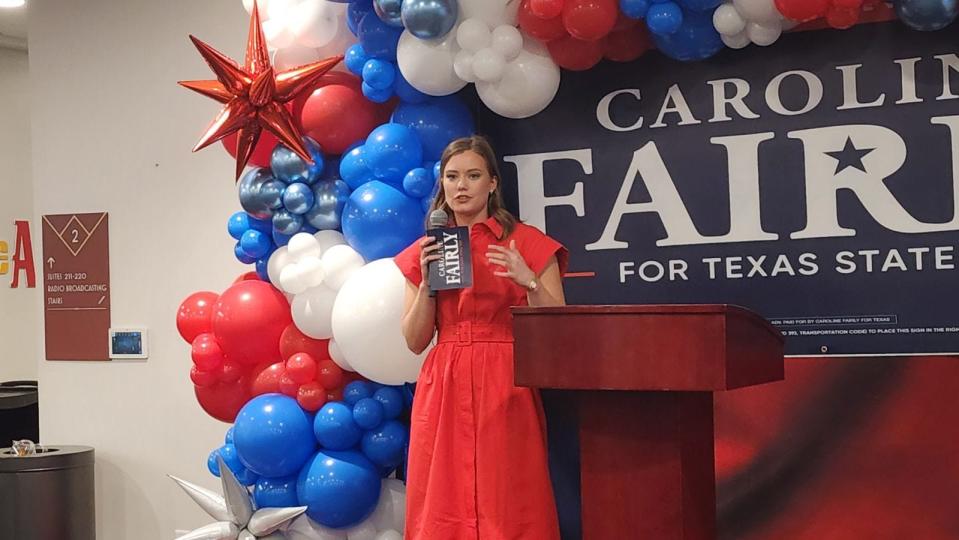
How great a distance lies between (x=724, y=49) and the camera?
10.8 feet

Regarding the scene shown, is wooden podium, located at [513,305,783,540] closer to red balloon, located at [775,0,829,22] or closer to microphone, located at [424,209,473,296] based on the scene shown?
microphone, located at [424,209,473,296]

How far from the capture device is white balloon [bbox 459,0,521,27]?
3232 millimetres

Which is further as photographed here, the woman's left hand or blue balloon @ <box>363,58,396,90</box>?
blue balloon @ <box>363,58,396,90</box>

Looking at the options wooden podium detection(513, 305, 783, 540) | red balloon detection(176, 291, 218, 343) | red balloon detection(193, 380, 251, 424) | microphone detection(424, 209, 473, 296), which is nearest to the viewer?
wooden podium detection(513, 305, 783, 540)

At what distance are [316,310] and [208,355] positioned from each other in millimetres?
499

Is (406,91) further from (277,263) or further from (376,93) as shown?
(277,263)

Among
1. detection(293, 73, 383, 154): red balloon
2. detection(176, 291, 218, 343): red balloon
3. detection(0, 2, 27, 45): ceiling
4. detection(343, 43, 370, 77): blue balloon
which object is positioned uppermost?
detection(0, 2, 27, 45): ceiling

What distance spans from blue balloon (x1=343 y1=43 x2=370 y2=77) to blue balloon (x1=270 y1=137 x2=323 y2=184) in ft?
0.90

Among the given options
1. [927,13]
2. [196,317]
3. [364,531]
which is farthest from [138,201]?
[927,13]

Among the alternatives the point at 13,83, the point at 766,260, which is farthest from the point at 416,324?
the point at 13,83

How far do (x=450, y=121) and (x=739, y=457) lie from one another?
1.40 m

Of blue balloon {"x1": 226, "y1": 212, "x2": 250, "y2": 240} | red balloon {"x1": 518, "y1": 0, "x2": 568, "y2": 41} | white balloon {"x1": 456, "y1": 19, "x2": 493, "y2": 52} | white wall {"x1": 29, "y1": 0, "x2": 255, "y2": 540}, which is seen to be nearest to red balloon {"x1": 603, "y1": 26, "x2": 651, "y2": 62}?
red balloon {"x1": 518, "y1": 0, "x2": 568, "y2": 41}

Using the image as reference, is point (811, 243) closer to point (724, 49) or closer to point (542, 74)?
point (724, 49)

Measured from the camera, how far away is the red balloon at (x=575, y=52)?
10.7ft
